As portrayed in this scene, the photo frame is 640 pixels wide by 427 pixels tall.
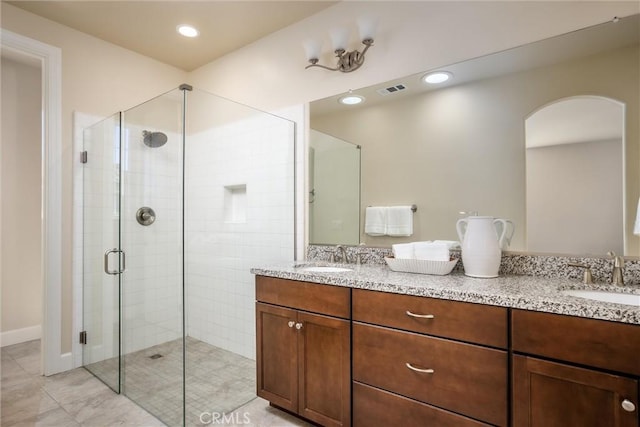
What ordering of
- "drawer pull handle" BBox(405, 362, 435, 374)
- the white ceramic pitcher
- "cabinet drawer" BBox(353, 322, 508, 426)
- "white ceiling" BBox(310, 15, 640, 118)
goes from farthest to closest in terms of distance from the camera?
the white ceramic pitcher < "white ceiling" BBox(310, 15, 640, 118) < "drawer pull handle" BBox(405, 362, 435, 374) < "cabinet drawer" BBox(353, 322, 508, 426)

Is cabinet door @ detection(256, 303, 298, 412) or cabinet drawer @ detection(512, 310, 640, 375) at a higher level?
cabinet drawer @ detection(512, 310, 640, 375)

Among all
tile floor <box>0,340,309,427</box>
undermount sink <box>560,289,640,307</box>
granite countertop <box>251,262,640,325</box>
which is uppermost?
granite countertop <box>251,262,640,325</box>

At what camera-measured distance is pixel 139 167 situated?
232cm

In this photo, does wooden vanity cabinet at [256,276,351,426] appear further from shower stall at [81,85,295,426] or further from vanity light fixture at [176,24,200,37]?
vanity light fixture at [176,24,200,37]

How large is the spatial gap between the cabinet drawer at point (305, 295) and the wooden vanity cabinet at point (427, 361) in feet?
0.25

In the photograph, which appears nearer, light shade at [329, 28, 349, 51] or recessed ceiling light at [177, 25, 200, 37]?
light shade at [329, 28, 349, 51]

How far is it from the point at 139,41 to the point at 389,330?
305cm

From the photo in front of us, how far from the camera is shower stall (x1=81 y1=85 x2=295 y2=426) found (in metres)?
2.08

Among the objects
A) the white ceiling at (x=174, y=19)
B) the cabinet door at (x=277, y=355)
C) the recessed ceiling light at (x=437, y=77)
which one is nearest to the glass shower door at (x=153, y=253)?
the cabinet door at (x=277, y=355)

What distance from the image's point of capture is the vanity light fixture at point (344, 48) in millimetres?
2035

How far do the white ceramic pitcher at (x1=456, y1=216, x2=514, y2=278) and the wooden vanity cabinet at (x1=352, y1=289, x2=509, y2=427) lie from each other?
1.30ft

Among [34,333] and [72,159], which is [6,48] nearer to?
[72,159]

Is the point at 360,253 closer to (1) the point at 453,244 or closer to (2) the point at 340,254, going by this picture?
(2) the point at 340,254

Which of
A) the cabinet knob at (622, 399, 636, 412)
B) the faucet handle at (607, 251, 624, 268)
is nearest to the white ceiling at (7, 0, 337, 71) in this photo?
the faucet handle at (607, 251, 624, 268)
